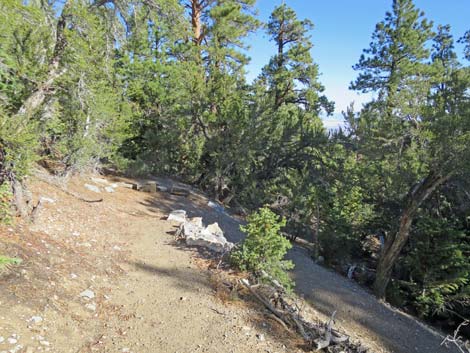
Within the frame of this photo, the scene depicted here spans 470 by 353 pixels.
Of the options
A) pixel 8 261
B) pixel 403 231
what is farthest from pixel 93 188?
pixel 403 231

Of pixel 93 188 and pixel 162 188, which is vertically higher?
pixel 162 188

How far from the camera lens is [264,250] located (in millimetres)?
4969

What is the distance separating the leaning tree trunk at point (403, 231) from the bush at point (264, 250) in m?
3.94

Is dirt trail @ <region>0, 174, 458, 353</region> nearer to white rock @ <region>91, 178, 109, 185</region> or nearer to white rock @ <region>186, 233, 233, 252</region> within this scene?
white rock @ <region>186, 233, 233, 252</region>

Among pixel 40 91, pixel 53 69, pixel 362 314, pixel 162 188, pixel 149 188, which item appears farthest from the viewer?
pixel 162 188

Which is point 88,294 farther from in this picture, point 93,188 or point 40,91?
point 93,188

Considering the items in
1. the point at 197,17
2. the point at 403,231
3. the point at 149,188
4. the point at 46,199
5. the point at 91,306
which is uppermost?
the point at 197,17

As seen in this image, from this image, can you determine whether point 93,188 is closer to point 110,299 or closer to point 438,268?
point 110,299

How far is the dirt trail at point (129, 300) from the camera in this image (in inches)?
126

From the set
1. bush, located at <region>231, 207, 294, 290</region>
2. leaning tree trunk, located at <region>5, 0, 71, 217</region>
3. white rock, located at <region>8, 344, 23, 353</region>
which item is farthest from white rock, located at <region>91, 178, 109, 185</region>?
white rock, located at <region>8, 344, 23, 353</region>

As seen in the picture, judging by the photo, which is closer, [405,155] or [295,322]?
[295,322]

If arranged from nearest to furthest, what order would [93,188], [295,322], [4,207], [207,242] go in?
[295,322]
[4,207]
[207,242]
[93,188]

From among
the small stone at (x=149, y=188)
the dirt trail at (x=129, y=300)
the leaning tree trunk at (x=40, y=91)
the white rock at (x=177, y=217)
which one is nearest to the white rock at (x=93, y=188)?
the dirt trail at (x=129, y=300)

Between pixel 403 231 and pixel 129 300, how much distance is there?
21.0 ft
